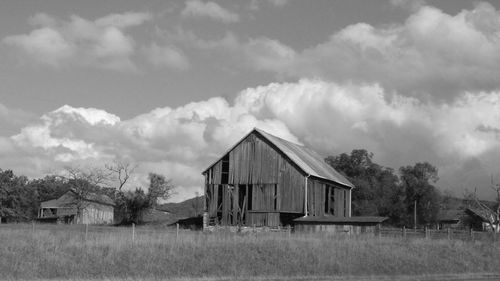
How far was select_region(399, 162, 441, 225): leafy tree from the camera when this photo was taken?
106125mm

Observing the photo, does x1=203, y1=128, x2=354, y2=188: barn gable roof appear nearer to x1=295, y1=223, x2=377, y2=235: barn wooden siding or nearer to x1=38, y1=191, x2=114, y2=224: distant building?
x1=295, y1=223, x2=377, y2=235: barn wooden siding

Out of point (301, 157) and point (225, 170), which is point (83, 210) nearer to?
point (225, 170)

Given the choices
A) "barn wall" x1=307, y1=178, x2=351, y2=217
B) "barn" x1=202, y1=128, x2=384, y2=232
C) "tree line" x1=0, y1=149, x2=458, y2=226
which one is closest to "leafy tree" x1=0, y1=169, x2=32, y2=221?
"tree line" x1=0, y1=149, x2=458, y2=226

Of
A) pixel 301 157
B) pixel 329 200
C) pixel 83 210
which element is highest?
pixel 301 157

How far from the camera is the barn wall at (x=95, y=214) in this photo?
97.6 m

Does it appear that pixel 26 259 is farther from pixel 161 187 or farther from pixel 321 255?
pixel 161 187

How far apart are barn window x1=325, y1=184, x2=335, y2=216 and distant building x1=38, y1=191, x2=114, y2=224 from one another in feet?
144

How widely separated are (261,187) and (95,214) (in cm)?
4767

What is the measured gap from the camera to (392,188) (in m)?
106

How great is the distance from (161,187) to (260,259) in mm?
59148

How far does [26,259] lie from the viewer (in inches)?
1073

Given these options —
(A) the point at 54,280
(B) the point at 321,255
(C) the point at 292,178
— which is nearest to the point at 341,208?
(C) the point at 292,178

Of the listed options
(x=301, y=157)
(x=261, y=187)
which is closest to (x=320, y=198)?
(x=301, y=157)

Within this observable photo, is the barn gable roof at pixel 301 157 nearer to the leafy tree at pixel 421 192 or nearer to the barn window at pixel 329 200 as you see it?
the barn window at pixel 329 200
